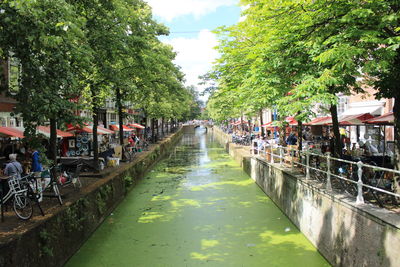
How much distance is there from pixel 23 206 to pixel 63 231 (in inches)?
44.1

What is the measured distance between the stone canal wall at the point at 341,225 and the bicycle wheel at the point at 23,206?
690cm

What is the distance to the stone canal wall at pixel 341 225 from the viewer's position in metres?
5.34

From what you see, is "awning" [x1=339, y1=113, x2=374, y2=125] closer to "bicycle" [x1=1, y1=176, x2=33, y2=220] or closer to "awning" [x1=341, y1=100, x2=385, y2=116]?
"awning" [x1=341, y1=100, x2=385, y2=116]

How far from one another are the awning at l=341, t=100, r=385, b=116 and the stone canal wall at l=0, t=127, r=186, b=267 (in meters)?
14.7

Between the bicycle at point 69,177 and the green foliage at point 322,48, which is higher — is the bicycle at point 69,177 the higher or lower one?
the lower one

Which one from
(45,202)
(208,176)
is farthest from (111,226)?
(208,176)

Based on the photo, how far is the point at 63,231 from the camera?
26.4 ft

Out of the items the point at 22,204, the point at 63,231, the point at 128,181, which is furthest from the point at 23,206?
the point at 128,181

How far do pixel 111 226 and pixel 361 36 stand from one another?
30.7 ft

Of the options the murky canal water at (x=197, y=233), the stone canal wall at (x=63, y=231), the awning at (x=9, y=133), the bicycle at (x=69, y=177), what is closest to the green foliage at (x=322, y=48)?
the murky canal water at (x=197, y=233)

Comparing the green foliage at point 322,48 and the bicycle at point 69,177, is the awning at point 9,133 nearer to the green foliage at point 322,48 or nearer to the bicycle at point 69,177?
the bicycle at point 69,177

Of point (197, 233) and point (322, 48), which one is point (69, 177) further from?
point (322, 48)

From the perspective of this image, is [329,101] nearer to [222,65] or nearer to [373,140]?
[222,65]

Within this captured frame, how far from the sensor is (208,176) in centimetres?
2122
